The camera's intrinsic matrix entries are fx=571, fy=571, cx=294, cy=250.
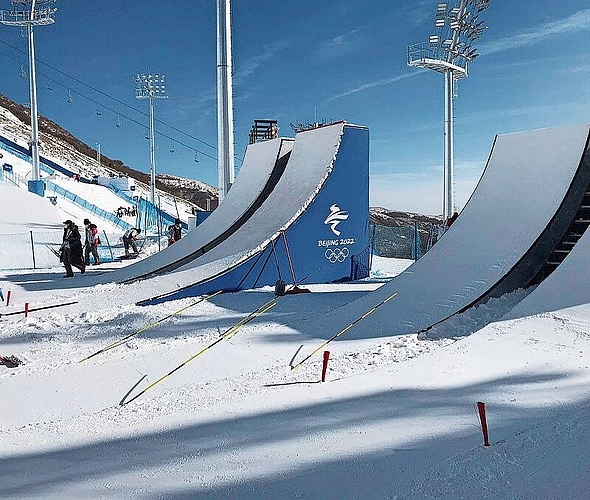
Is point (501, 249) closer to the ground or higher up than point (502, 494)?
higher up

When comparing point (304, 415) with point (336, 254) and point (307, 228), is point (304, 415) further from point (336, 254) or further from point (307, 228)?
point (336, 254)

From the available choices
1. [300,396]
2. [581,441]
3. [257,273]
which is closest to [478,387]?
[581,441]

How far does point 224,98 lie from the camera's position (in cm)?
1383

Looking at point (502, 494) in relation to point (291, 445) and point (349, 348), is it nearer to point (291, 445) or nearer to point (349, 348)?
point (291, 445)

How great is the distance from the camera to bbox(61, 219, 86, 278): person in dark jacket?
12.1 metres

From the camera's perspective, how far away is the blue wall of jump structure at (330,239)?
1027 cm

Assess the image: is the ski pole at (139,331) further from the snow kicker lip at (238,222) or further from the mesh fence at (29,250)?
the mesh fence at (29,250)

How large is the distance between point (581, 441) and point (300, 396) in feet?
6.02

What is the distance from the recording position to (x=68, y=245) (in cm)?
1221

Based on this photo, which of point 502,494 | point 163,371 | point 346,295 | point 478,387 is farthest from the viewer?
point 346,295

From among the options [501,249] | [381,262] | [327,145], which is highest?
[327,145]

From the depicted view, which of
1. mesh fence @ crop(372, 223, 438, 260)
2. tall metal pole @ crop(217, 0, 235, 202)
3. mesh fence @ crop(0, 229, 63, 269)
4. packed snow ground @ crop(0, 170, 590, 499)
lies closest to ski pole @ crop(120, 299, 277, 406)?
packed snow ground @ crop(0, 170, 590, 499)

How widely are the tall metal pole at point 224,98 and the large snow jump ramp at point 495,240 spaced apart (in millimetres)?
7357

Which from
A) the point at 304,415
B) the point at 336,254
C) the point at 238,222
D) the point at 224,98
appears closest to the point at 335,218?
the point at 336,254
